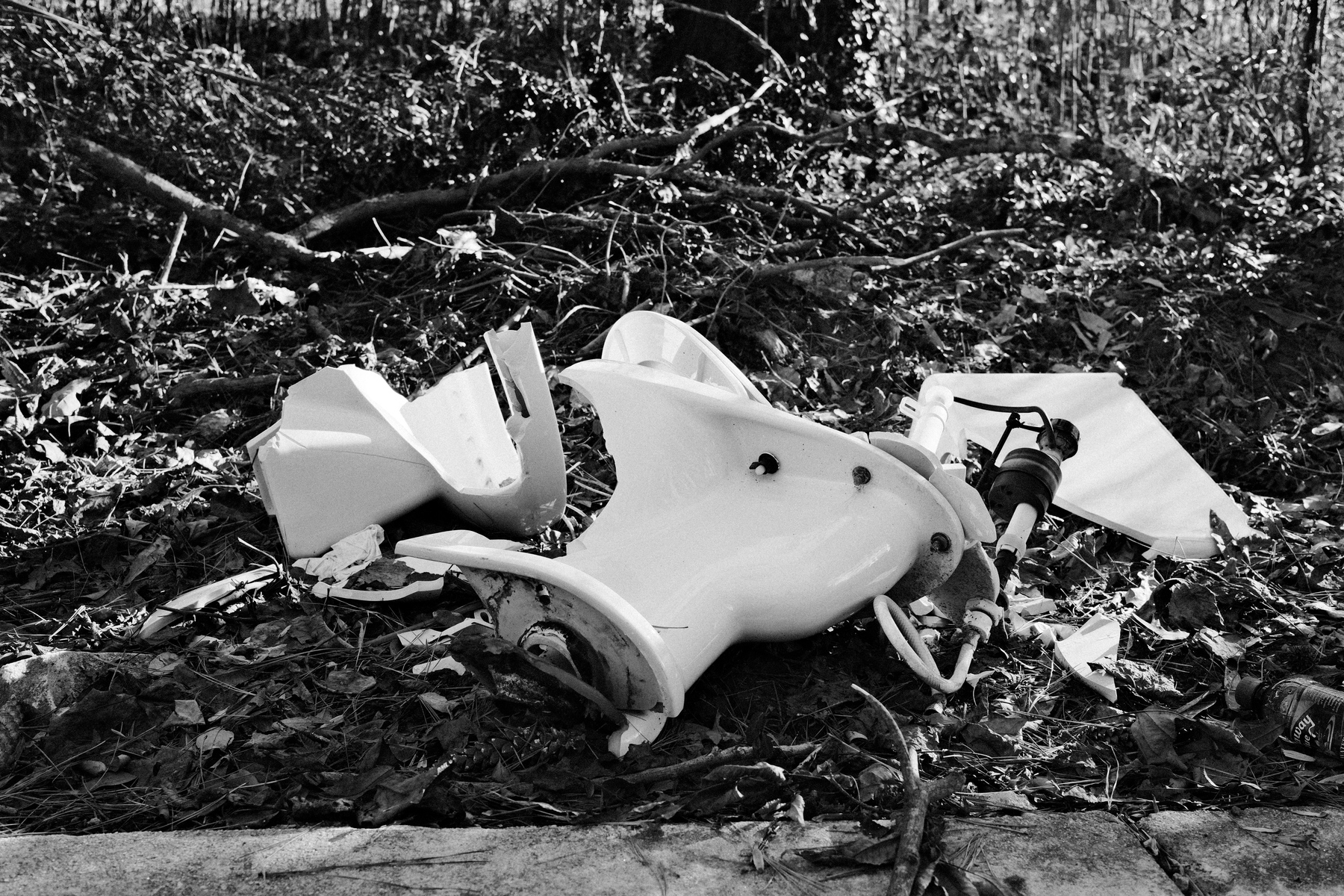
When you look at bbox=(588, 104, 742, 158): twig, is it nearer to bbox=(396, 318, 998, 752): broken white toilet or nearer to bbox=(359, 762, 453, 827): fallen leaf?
bbox=(396, 318, 998, 752): broken white toilet

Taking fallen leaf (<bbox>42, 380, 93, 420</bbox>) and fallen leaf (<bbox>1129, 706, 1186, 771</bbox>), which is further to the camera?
fallen leaf (<bbox>42, 380, 93, 420</bbox>)

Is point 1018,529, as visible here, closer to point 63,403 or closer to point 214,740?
point 214,740

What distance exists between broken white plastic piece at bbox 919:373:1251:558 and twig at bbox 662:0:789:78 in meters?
2.33

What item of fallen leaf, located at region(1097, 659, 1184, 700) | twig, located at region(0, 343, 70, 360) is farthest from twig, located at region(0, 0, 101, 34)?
fallen leaf, located at region(1097, 659, 1184, 700)

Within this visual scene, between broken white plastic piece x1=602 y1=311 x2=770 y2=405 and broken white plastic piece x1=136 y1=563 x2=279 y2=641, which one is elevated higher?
broken white plastic piece x1=602 y1=311 x2=770 y2=405

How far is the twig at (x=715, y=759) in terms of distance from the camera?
190 centimetres

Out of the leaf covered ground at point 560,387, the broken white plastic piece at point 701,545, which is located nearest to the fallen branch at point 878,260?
the leaf covered ground at point 560,387

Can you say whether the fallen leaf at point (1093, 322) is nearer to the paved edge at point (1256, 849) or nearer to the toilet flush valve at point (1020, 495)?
the toilet flush valve at point (1020, 495)

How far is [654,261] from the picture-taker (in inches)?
165

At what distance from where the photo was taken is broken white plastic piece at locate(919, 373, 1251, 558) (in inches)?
118

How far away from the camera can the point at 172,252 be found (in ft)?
13.2

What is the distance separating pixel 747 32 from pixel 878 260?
1.74 meters

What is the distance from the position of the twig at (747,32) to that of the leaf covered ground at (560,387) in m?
0.15

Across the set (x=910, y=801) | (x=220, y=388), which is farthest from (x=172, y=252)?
(x=910, y=801)
